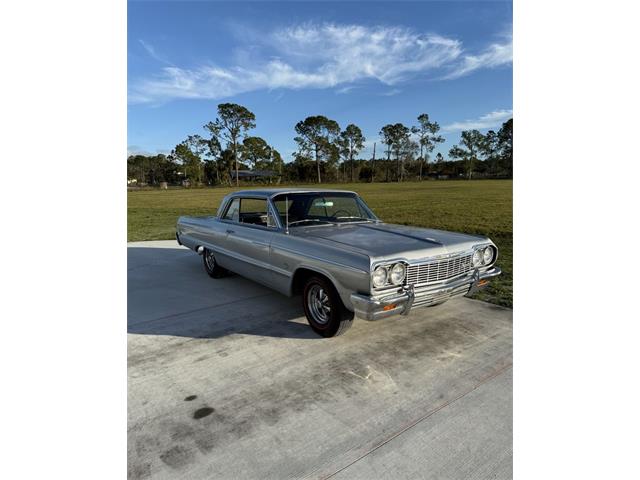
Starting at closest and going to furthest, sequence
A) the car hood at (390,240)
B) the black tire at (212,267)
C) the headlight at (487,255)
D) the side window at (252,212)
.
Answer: the car hood at (390,240)
the headlight at (487,255)
the side window at (252,212)
the black tire at (212,267)

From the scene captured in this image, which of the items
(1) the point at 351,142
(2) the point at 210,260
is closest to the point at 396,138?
(1) the point at 351,142

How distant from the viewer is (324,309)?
3496 millimetres

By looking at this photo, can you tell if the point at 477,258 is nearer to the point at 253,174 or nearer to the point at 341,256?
the point at 341,256

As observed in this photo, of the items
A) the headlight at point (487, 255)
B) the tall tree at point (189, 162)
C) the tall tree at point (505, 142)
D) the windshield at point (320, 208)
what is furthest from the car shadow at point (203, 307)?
the tall tree at point (505, 142)

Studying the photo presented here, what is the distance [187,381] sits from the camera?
2717 millimetres

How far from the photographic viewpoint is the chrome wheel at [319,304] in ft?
11.3

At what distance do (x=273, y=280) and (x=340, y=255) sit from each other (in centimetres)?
115

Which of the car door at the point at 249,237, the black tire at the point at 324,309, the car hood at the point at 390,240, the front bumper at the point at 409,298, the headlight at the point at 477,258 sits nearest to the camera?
the front bumper at the point at 409,298

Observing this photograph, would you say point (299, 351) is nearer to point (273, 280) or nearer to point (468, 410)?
point (273, 280)

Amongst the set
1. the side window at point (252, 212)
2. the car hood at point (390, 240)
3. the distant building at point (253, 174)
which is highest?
the distant building at point (253, 174)

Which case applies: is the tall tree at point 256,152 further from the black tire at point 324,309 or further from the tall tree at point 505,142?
the black tire at point 324,309

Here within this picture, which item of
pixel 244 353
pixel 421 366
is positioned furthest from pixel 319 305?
pixel 421 366

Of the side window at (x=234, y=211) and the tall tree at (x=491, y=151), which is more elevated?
the tall tree at (x=491, y=151)

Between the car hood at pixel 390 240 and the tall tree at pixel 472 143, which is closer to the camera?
the car hood at pixel 390 240
